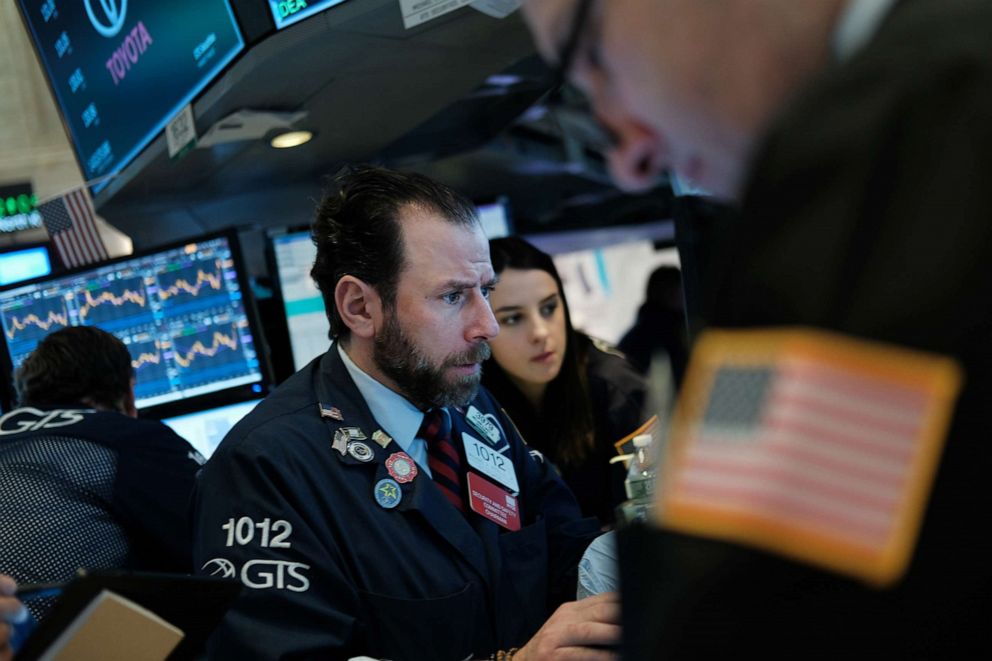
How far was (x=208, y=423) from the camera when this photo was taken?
355cm

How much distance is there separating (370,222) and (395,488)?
54 centimetres

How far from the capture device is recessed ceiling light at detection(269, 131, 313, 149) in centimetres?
354

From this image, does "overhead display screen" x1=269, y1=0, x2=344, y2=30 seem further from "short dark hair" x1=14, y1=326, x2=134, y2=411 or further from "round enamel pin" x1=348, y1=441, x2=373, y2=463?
"round enamel pin" x1=348, y1=441, x2=373, y2=463

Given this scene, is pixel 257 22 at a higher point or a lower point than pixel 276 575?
higher

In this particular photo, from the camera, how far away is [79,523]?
246 cm

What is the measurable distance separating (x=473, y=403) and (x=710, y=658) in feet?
5.76

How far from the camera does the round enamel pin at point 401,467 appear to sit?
5.90 feet

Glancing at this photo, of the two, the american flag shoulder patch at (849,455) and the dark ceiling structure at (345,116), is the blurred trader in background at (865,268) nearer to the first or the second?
the american flag shoulder patch at (849,455)

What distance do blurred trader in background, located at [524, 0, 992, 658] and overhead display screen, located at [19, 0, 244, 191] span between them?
2.61 meters

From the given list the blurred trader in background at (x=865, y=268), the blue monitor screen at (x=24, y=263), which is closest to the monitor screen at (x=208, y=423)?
the blue monitor screen at (x=24, y=263)

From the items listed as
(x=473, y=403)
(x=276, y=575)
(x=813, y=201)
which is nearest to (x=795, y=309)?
(x=813, y=201)

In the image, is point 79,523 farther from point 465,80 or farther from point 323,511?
point 465,80

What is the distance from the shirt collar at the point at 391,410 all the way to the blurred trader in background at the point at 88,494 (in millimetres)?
673

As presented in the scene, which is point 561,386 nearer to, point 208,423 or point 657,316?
point 208,423
